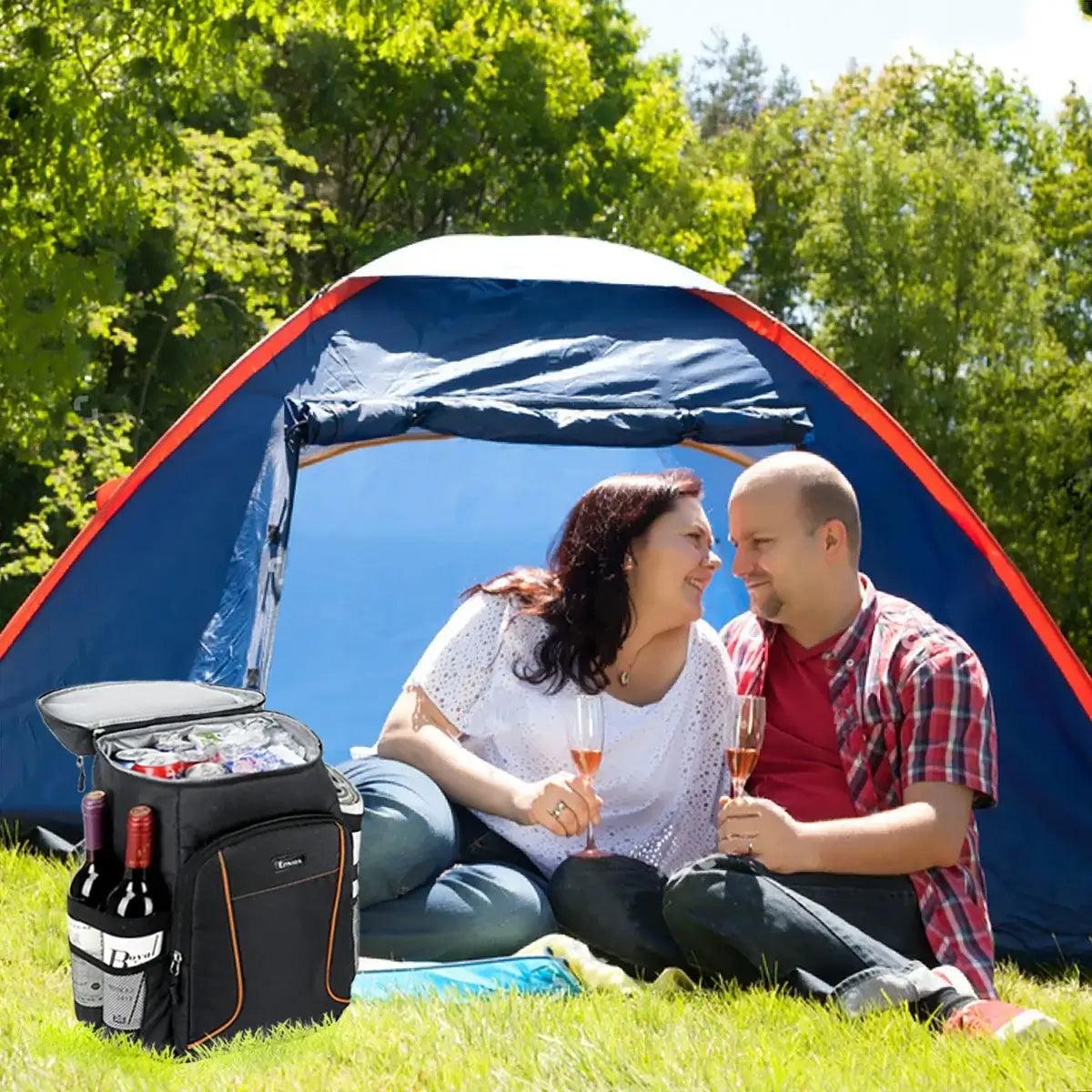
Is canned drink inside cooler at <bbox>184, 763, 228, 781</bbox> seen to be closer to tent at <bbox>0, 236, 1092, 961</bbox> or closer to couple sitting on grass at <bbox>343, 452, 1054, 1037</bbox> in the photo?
couple sitting on grass at <bbox>343, 452, 1054, 1037</bbox>

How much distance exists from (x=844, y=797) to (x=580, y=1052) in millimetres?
956

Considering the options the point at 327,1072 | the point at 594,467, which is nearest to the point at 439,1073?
the point at 327,1072

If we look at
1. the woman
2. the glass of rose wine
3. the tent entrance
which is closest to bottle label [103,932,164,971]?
the woman

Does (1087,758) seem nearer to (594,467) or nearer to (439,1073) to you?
(594,467)

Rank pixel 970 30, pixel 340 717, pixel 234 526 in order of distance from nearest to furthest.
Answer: pixel 234 526
pixel 340 717
pixel 970 30

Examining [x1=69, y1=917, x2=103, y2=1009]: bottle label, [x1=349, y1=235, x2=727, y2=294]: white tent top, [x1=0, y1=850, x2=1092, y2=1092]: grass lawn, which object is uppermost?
[x1=349, y1=235, x2=727, y2=294]: white tent top

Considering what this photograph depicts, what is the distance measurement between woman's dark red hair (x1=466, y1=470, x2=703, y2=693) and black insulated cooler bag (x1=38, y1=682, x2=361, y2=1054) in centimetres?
86

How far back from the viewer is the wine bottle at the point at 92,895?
2.41 m

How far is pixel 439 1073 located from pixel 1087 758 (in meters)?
2.36

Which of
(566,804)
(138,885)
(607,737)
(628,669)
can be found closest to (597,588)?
(628,669)

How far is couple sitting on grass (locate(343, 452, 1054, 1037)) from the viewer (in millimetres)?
2781

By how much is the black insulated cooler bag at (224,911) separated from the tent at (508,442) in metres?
1.35

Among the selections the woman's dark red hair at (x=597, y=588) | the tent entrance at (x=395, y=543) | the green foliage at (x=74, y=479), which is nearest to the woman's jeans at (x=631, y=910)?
the woman's dark red hair at (x=597, y=588)

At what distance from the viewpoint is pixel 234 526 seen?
421cm
